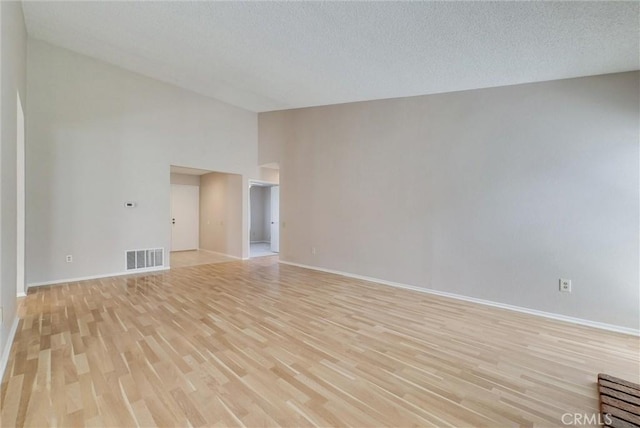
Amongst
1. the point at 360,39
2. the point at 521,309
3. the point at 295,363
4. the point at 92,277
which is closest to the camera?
the point at 295,363

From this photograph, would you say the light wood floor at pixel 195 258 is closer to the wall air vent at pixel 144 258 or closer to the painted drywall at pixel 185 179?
the wall air vent at pixel 144 258

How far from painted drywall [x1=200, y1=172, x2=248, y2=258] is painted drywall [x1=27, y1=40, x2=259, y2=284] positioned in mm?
1211

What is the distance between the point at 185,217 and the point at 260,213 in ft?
10.2

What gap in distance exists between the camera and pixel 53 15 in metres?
3.38

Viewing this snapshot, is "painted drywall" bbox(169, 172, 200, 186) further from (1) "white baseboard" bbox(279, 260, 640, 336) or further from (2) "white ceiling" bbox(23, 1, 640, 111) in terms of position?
(1) "white baseboard" bbox(279, 260, 640, 336)

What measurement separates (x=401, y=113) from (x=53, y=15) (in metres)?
4.81

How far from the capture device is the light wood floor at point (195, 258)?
20.2ft

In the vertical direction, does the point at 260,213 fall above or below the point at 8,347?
above

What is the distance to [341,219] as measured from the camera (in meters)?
5.30

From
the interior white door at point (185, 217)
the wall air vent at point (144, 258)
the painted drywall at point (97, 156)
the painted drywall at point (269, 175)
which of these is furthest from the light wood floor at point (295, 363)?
the interior white door at point (185, 217)

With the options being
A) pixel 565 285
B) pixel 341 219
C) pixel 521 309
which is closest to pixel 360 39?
pixel 341 219

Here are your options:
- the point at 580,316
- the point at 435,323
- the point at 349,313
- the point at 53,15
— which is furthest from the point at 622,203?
the point at 53,15

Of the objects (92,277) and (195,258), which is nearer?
(92,277)

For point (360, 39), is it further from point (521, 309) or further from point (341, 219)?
point (521, 309)
